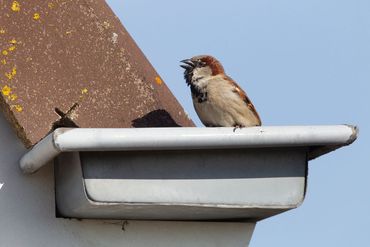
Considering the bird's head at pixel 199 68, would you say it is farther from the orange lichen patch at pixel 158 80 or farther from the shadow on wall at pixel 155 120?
the shadow on wall at pixel 155 120

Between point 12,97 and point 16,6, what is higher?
point 16,6

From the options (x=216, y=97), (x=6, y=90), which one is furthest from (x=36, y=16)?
(x=216, y=97)

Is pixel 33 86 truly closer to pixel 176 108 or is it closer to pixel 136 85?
pixel 136 85

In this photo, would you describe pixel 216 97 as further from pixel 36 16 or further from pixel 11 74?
pixel 11 74

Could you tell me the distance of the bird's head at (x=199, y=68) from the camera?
165 inches

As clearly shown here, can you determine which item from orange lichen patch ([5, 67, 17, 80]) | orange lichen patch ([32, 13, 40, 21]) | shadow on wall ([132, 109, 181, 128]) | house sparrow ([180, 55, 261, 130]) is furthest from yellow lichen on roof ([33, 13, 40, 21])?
house sparrow ([180, 55, 261, 130])

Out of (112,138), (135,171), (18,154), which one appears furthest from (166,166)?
(18,154)

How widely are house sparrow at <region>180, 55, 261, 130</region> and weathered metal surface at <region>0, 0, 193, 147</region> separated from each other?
458mm

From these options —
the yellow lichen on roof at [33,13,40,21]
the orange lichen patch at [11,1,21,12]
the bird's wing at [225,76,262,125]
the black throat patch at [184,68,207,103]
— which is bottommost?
the bird's wing at [225,76,262,125]

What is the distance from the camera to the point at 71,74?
123 inches

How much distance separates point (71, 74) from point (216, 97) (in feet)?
3.45

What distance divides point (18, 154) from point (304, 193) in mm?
947

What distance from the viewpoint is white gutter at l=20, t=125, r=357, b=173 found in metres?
2.61

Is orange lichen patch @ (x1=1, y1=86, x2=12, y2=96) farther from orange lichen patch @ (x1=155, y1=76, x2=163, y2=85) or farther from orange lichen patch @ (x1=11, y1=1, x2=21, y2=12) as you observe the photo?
orange lichen patch @ (x1=155, y1=76, x2=163, y2=85)
